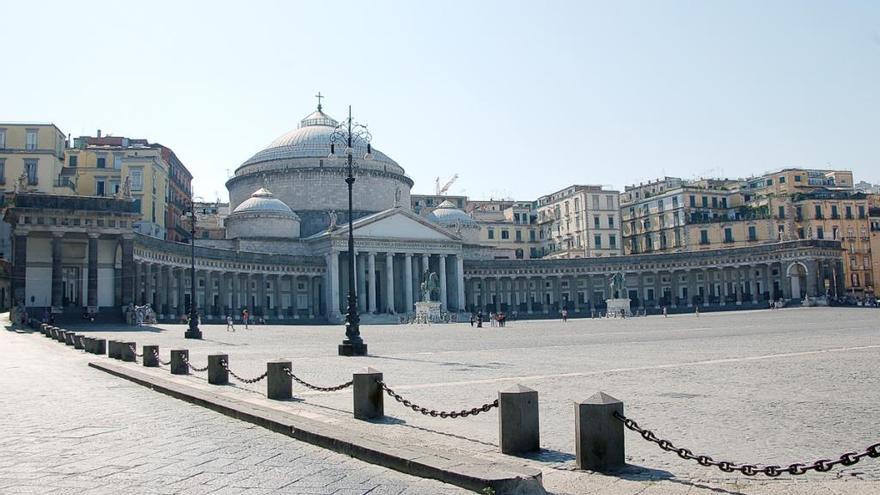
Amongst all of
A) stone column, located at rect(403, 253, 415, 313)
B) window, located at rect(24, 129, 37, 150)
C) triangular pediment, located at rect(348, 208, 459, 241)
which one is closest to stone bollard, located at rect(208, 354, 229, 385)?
window, located at rect(24, 129, 37, 150)

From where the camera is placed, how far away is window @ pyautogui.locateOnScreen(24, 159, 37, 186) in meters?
67.9

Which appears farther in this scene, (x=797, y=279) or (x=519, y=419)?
(x=797, y=279)

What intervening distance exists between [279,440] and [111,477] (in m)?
2.60

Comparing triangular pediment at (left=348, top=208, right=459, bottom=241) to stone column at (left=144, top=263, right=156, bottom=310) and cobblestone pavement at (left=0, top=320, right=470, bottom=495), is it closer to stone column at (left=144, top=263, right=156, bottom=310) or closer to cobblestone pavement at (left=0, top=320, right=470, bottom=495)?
stone column at (left=144, top=263, right=156, bottom=310)

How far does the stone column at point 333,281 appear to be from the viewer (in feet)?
264

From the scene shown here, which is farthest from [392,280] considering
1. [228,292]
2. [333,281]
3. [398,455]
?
[398,455]

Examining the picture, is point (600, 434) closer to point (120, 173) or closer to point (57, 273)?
point (57, 273)

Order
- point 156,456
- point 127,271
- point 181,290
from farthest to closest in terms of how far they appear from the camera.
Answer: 1. point 181,290
2. point 127,271
3. point 156,456

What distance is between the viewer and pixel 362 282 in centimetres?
8412

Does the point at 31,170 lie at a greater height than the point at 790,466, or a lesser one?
greater

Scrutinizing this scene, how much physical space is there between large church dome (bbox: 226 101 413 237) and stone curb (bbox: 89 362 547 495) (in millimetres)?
79699

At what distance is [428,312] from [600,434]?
66.0 meters

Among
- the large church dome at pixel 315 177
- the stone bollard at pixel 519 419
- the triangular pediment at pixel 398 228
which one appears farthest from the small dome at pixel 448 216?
the stone bollard at pixel 519 419

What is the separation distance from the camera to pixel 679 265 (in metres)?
92.8
